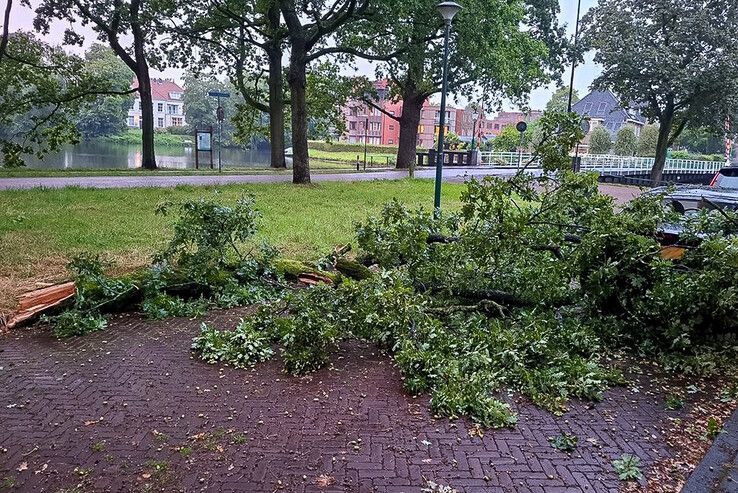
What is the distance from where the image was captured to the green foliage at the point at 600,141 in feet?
186

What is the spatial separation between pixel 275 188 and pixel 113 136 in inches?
2211

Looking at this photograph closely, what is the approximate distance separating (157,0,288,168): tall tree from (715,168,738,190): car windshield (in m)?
12.5

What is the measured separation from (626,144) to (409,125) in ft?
125

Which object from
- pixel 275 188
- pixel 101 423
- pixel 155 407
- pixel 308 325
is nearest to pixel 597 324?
pixel 308 325

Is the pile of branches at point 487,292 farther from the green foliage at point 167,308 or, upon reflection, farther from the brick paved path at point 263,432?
the brick paved path at point 263,432

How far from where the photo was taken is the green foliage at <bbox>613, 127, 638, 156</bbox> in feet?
187

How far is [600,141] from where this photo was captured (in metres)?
56.9

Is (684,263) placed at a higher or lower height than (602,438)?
higher

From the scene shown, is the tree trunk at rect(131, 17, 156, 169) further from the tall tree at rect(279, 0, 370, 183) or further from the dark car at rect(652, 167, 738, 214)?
the dark car at rect(652, 167, 738, 214)

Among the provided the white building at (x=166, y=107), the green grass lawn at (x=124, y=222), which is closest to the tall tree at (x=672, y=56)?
the green grass lawn at (x=124, y=222)

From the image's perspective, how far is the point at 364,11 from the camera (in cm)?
1519

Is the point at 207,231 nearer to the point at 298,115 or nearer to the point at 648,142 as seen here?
A: the point at 298,115

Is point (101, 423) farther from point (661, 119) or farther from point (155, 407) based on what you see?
point (661, 119)

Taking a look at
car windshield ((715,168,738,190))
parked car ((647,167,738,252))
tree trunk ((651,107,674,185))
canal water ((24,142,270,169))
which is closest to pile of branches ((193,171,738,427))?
parked car ((647,167,738,252))
